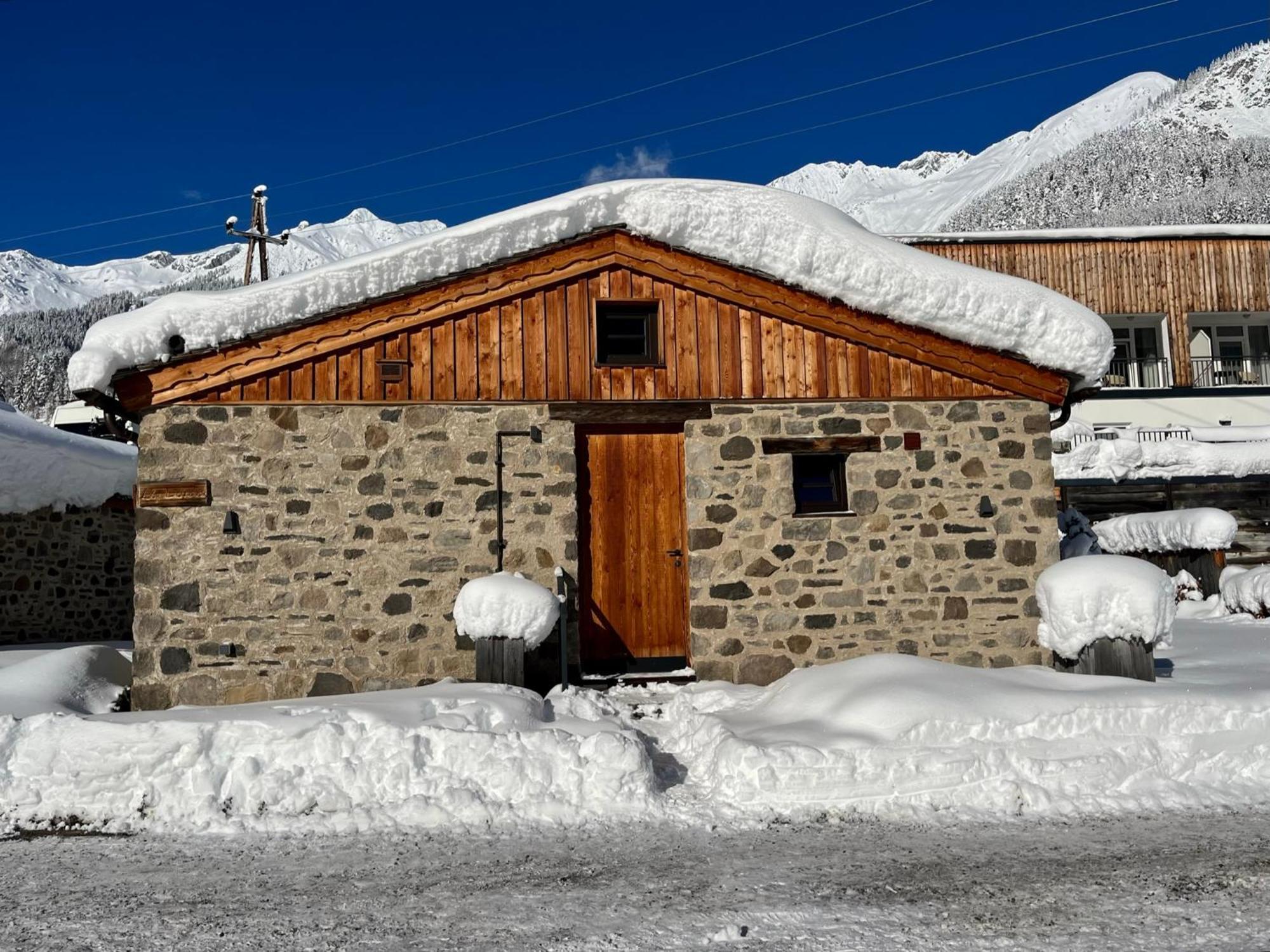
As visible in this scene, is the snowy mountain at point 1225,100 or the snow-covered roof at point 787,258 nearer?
the snow-covered roof at point 787,258

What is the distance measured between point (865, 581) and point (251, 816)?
532cm

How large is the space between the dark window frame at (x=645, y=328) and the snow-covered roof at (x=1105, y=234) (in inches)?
737

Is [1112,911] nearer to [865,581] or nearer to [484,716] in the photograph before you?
[484,716]

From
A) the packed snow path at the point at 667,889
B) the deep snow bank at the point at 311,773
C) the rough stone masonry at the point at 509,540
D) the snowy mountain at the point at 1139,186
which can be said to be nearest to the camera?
the packed snow path at the point at 667,889

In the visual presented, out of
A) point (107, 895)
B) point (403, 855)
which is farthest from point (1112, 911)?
point (107, 895)

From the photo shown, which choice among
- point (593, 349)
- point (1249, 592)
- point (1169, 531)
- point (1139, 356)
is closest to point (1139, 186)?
point (1139, 356)

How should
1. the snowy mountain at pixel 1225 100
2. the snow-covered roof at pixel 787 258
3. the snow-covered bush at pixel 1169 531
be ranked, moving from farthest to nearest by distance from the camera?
the snowy mountain at pixel 1225 100
the snow-covered bush at pixel 1169 531
the snow-covered roof at pixel 787 258

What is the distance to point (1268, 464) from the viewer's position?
18.3m

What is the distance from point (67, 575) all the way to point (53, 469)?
5.09 ft

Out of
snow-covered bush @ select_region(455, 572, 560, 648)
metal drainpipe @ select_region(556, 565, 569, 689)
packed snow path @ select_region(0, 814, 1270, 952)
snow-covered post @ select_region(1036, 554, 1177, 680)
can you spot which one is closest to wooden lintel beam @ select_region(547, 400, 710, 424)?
metal drainpipe @ select_region(556, 565, 569, 689)

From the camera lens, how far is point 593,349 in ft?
26.5

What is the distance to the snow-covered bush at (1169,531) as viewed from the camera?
1364 cm

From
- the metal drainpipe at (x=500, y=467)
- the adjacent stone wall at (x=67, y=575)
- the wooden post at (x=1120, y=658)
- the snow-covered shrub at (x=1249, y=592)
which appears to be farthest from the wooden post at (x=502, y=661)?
the snow-covered shrub at (x=1249, y=592)

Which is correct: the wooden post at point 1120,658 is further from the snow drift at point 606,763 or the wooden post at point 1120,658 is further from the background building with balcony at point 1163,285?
the background building with balcony at point 1163,285
